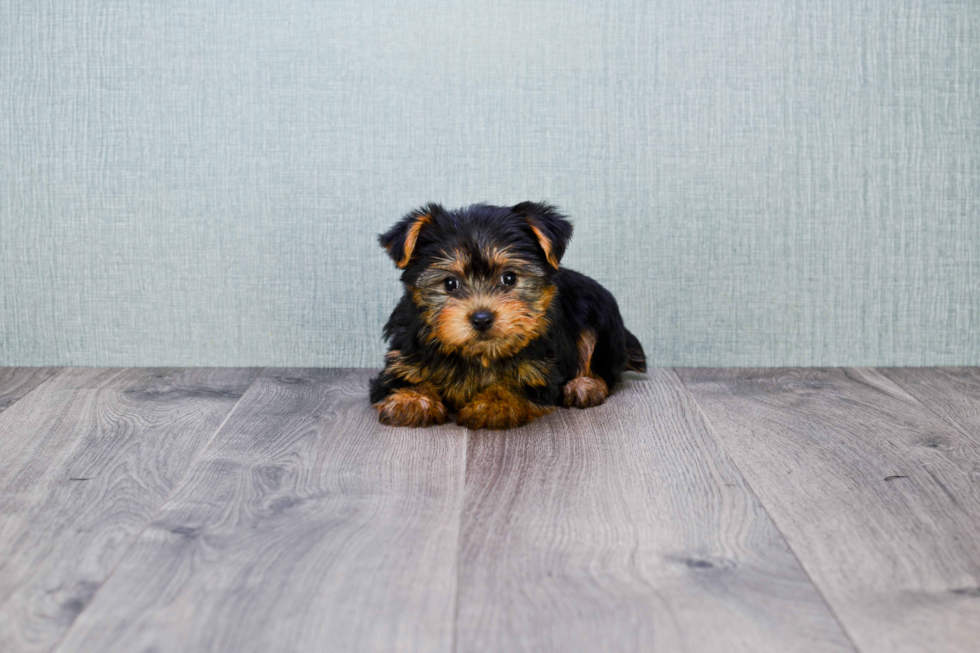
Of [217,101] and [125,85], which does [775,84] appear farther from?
[125,85]

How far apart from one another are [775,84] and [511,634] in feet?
8.74

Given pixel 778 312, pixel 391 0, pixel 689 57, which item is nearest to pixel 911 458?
pixel 778 312

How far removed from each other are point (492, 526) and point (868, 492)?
0.95 meters

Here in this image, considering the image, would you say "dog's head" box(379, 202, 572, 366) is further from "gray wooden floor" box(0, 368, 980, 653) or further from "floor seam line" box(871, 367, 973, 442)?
"floor seam line" box(871, 367, 973, 442)

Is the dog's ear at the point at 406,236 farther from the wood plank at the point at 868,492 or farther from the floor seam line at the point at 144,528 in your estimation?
the wood plank at the point at 868,492

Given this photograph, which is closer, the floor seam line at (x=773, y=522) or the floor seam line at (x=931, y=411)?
the floor seam line at (x=773, y=522)

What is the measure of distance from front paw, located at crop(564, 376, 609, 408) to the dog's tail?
0.39 m

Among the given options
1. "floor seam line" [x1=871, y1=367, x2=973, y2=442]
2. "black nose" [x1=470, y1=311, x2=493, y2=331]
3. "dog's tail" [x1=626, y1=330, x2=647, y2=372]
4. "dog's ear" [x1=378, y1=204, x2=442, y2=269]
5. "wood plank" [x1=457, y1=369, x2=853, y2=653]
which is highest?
"dog's ear" [x1=378, y1=204, x2=442, y2=269]

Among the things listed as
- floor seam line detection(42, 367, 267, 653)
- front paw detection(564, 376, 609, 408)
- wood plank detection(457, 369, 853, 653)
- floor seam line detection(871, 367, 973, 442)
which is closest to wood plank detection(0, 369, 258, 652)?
floor seam line detection(42, 367, 267, 653)

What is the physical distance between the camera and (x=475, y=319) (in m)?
2.68

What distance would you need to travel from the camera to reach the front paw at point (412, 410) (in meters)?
2.83

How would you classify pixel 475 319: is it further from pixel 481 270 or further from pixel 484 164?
pixel 484 164

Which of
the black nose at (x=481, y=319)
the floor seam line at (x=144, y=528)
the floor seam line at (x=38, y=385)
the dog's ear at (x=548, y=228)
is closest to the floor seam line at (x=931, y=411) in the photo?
the dog's ear at (x=548, y=228)

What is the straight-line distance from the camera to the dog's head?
2713 millimetres
